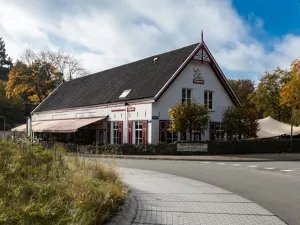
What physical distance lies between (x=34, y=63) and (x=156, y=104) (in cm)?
3231

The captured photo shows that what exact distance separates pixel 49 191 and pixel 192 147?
65.6ft

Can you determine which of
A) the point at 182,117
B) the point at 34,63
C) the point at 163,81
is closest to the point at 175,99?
the point at 163,81

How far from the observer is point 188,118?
24703 millimetres

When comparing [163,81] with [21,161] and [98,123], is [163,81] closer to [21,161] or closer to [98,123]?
[98,123]

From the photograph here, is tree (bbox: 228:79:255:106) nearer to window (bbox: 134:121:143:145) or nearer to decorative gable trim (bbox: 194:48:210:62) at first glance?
decorative gable trim (bbox: 194:48:210:62)

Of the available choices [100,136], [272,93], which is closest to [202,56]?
[100,136]

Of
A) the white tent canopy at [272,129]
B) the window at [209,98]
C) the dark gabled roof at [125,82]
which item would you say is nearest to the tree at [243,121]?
the window at [209,98]

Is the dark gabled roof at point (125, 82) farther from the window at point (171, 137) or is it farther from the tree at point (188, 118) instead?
the window at point (171, 137)

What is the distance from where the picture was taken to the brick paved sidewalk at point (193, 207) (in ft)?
21.9

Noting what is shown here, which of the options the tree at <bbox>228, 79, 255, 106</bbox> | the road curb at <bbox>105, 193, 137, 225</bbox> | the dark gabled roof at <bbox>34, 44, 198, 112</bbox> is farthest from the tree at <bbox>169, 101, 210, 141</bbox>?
the tree at <bbox>228, 79, 255, 106</bbox>

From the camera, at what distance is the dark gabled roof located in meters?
28.3

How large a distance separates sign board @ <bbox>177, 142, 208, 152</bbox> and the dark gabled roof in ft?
15.0

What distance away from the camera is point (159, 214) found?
6.85 metres

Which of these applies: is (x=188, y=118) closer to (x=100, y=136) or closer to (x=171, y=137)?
(x=171, y=137)
